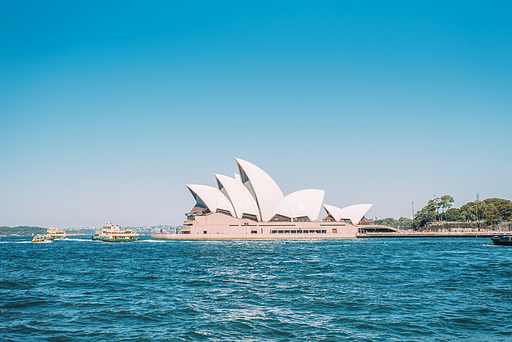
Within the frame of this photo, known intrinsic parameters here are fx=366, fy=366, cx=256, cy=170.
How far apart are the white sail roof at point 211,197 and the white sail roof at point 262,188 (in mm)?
6104

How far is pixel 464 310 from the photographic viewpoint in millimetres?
13414

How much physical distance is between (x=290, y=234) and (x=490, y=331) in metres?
71.4

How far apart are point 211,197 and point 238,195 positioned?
275 inches

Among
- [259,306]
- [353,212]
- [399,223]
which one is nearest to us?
[259,306]

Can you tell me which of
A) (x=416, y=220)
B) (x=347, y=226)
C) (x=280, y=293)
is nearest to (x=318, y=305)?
(x=280, y=293)

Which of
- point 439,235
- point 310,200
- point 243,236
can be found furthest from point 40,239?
point 439,235

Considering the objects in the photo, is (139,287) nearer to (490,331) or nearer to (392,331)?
(392,331)

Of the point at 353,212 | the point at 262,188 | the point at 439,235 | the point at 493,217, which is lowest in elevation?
the point at 439,235

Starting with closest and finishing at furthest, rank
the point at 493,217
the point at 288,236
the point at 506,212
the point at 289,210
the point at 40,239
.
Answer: the point at 40,239
the point at 288,236
the point at 289,210
the point at 506,212
the point at 493,217

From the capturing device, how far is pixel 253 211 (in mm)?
79875

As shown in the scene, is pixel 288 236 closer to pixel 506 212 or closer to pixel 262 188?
pixel 262 188

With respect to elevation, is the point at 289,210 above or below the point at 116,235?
above

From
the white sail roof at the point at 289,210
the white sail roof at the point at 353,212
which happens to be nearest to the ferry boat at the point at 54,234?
the white sail roof at the point at 289,210

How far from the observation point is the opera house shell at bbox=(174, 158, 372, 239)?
76.5m
